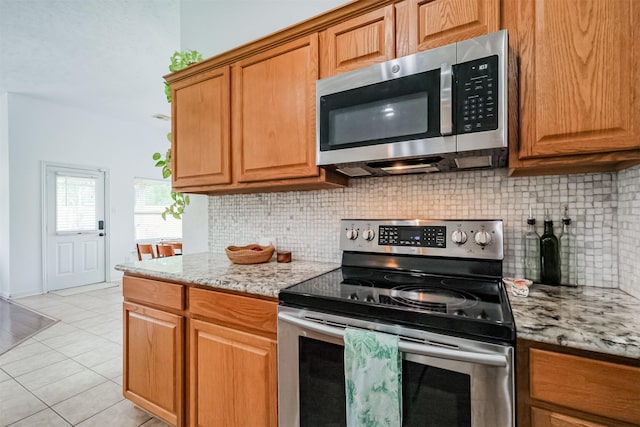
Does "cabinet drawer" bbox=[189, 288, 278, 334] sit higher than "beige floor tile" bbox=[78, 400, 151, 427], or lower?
higher

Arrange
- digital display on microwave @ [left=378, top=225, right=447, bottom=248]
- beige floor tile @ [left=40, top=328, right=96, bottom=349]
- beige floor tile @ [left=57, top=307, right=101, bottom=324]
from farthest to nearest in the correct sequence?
1. beige floor tile @ [left=57, top=307, right=101, bottom=324]
2. beige floor tile @ [left=40, top=328, right=96, bottom=349]
3. digital display on microwave @ [left=378, top=225, right=447, bottom=248]

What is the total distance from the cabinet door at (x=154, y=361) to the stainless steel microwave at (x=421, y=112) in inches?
46.1

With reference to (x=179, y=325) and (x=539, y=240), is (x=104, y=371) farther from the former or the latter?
(x=539, y=240)

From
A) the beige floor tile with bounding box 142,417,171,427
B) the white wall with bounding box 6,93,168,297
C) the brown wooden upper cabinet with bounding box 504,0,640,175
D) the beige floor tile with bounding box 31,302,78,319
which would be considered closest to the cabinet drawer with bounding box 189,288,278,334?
the beige floor tile with bounding box 142,417,171,427

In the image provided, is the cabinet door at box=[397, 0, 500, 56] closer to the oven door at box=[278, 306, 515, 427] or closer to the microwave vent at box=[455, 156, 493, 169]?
the microwave vent at box=[455, 156, 493, 169]

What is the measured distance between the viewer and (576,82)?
101 cm

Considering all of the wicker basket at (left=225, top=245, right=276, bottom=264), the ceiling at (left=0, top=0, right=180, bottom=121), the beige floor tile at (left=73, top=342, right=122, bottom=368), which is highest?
the ceiling at (left=0, top=0, right=180, bottom=121)

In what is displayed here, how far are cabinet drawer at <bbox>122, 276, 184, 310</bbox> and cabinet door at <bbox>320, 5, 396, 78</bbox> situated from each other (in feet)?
4.29

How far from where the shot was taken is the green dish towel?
91cm

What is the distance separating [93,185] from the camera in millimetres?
5145

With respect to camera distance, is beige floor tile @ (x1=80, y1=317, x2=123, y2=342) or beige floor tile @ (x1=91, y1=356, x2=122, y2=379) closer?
beige floor tile @ (x1=91, y1=356, x2=122, y2=379)

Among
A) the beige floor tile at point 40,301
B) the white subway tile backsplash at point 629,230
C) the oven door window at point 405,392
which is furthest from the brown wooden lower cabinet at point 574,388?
the beige floor tile at point 40,301

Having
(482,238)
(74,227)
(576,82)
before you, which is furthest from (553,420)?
(74,227)

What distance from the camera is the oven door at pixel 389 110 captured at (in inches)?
45.3
